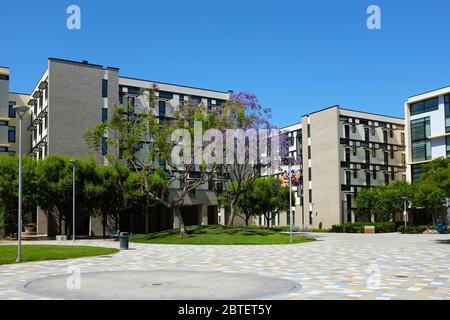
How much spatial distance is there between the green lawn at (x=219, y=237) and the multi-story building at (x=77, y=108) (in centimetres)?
1475

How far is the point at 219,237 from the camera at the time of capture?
3541 cm

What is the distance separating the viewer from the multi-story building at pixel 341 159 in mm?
67694

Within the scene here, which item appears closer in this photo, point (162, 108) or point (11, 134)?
point (11, 134)

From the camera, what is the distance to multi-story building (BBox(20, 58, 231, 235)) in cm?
5191

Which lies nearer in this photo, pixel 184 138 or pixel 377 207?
pixel 184 138

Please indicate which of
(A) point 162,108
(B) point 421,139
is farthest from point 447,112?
(A) point 162,108

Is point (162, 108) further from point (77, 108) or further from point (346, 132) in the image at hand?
point (346, 132)

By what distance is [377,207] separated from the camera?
6166cm

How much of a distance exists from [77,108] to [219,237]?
25996 millimetres

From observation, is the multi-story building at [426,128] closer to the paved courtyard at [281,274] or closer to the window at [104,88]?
the window at [104,88]
